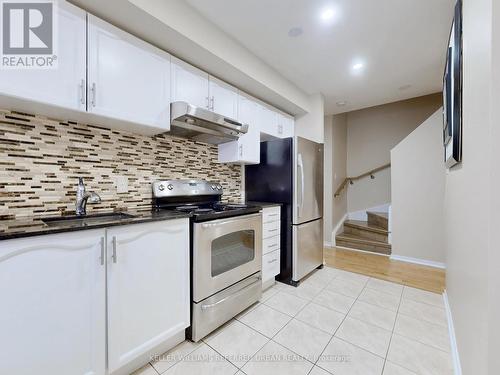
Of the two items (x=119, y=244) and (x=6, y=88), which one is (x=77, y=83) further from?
(x=119, y=244)

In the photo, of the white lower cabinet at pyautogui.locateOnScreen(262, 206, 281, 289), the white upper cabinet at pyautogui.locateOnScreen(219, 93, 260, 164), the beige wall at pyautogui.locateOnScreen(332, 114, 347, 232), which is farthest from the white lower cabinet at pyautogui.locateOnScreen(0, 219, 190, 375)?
the beige wall at pyautogui.locateOnScreen(332, 114, 347, 232)

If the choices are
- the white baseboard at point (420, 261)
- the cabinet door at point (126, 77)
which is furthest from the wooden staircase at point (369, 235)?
the cabinet door at point (126, 77)

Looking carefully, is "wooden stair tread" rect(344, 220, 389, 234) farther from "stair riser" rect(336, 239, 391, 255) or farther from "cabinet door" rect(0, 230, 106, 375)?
"cabinet door" rect(0, 230, 106, 375)

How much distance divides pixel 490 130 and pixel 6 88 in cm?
213

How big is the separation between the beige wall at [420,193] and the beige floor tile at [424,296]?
1.02m

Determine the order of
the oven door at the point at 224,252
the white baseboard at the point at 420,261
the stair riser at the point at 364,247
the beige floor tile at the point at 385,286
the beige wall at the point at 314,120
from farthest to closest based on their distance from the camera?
the stair riser at the point at 364,247
the beige wall at the point at 314,120
the white baseboard at the point at 420,261
the beige floor tile at the point at 385,286
the oven door at the point at 224,252

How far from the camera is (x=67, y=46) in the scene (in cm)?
130

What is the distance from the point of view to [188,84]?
1.96m

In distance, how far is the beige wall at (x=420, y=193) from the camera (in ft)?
10.6

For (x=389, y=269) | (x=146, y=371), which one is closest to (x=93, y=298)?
(x=146, y=371)

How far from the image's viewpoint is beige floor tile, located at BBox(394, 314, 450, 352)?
1.67 meters

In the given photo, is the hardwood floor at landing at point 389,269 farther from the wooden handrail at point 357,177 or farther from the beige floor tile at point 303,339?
the beige floor tile at point 303,339

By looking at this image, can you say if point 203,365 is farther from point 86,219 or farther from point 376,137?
point 376,137

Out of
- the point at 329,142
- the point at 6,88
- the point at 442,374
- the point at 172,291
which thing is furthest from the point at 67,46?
the point at 329,142
